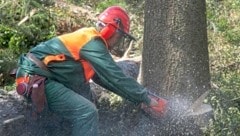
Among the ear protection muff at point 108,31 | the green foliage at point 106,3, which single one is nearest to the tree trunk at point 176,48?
the ear protection muff at point 108,31

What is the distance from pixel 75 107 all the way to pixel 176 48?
1227 mm

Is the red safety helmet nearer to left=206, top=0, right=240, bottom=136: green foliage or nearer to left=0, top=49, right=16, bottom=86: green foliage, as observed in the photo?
left=206, top=0, right=240, bottom=136: green foliage

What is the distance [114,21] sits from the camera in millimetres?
4508

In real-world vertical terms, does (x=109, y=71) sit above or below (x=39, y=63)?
below

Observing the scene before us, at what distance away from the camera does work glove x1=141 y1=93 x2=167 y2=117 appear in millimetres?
4527

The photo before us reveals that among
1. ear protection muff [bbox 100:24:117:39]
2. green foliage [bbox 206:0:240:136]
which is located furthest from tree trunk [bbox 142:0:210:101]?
ear protection muff [bbox 100:24:117:39]

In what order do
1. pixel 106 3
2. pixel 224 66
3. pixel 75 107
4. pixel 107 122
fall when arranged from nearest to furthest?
A: pixel 75 107
pixel 107 122
pixel 224 66
pixel 106 3

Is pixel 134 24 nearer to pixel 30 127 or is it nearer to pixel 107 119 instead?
pixel 107 119

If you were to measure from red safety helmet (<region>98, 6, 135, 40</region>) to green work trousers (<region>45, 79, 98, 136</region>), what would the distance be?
64 centimetres

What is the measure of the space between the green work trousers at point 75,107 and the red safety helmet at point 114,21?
2.10 ft

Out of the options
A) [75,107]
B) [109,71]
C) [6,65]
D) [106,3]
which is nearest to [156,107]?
[109,71]

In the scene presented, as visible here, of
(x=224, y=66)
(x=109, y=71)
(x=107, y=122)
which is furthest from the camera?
(x=224, y=66)

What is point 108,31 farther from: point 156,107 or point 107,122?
point 107,122

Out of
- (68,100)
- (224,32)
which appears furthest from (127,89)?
(224,32)
